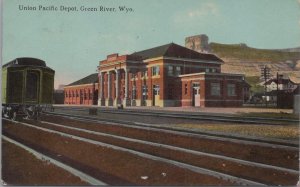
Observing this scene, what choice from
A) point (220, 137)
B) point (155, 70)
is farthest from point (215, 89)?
point (220, 137)

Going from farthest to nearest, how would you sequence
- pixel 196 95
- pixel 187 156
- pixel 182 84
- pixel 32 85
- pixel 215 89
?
pixel 182 84 < pixel 196 95 < pixel 215 89 < pixel 32 85 < pixel 187 156

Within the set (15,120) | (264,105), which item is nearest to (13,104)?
(15,120)

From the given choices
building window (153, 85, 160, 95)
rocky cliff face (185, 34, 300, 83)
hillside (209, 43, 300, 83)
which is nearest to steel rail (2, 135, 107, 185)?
rocky cliff face (185, 34, 300, 83)

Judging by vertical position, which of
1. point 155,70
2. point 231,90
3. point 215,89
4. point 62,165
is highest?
point 155,70

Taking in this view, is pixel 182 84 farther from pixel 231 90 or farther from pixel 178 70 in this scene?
pixel 231 90

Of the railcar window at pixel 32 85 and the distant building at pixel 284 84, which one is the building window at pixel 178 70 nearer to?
the distant building at pixel 284 84

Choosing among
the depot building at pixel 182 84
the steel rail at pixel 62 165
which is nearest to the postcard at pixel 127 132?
the steel rail at pixel 62 165

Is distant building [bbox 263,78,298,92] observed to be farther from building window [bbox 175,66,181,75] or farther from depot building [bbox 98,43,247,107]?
building window [bbox 175,66,181,75]

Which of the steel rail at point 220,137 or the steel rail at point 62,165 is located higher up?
the steel rail at point 220,137
